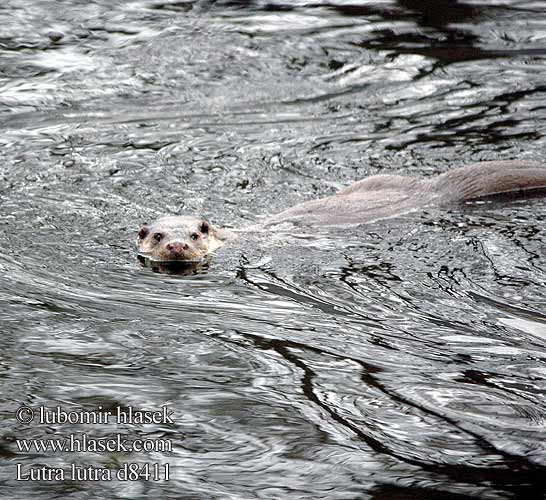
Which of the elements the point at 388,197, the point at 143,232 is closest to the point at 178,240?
the point at 143,232

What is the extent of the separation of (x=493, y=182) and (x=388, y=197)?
59cm

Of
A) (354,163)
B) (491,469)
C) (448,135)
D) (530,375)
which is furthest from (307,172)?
(491,469)

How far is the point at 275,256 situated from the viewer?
5.95 metres

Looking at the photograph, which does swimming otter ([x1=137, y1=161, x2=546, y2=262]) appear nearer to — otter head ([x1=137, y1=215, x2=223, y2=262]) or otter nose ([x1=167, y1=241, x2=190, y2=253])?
otter head ([x1=137, y1=215, x2=223, y2=262])

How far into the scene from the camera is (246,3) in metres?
10.9

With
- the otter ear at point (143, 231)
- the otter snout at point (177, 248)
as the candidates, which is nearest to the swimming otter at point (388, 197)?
the otter ear at point (143, 231)

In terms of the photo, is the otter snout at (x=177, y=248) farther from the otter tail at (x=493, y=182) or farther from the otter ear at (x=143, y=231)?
the otter tail at (x=493, y=182)

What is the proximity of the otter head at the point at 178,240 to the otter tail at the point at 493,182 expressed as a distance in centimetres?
136

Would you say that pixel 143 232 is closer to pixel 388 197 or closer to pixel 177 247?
pixel 177 247

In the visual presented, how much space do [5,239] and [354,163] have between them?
7.82 ft

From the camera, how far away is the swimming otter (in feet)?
20.5

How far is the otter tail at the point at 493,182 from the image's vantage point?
263 inches

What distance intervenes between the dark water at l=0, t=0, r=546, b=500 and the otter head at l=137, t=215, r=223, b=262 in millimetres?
129

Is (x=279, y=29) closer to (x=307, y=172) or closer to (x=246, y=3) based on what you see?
(x=246, y=3)
